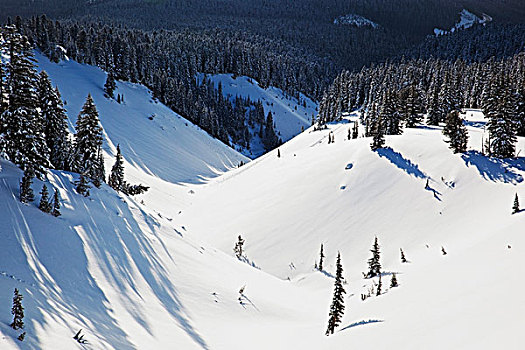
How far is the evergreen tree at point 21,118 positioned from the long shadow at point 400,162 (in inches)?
1352

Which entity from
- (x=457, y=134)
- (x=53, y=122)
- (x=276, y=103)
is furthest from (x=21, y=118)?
(x=276, y=103)

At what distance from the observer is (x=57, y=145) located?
2820 centimetres

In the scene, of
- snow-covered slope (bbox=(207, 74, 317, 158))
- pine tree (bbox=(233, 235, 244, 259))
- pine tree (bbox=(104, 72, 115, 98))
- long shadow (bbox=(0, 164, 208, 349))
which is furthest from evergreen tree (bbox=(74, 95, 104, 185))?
snow-covered slope (bbox=(207, 74, 317, 158))

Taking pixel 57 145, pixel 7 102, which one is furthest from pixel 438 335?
pixel 57 145

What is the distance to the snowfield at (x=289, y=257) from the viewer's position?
10853 mm

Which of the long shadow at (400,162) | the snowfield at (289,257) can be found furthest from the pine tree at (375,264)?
the long shadow at (400,162)

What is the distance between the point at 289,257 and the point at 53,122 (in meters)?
24.4

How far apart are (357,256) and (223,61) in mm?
149584

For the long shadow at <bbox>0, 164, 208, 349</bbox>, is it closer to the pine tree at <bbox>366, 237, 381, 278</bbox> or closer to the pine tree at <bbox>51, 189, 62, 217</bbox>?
the pine tree at <bbox>51, 189, 62, 217</bbox>

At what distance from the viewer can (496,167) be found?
31.8 meters

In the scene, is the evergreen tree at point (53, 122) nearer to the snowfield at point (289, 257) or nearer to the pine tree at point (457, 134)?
the snowfield at point (289, 257)

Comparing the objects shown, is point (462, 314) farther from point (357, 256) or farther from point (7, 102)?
point (7, 102)

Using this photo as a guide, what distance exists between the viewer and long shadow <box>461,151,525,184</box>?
30020 millimetres

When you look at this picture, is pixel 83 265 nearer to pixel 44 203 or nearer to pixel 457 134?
pixel 44 203
